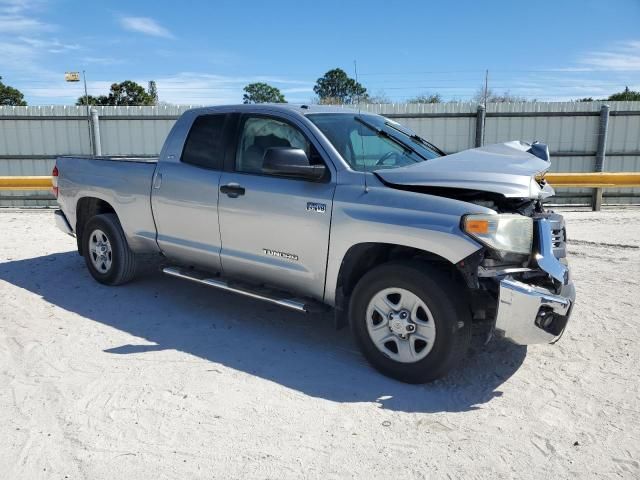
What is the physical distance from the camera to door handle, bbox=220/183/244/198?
4.79 metres

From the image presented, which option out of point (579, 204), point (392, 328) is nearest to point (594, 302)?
point (392, 328)

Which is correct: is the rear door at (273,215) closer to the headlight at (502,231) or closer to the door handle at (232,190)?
the door handle at (232,190)

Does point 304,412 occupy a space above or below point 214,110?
below

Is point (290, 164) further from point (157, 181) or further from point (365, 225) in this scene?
point (157, 181)

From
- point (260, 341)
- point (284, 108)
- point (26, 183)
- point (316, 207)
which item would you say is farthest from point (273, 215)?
point (26, 183)

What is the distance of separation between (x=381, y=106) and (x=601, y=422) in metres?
11.2

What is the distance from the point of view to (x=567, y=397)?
3803mm

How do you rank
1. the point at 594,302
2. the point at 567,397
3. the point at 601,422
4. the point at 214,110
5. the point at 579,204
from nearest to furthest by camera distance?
the point at 601,422 < the point at 567,397 < the point at 214,110 < the point at 594,302 < the point at 579,204

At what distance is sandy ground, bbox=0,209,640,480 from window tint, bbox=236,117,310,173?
144cm

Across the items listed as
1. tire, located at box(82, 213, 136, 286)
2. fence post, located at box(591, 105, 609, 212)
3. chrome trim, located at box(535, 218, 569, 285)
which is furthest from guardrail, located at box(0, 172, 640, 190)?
tire, located at box(82, 213, 136, 286)

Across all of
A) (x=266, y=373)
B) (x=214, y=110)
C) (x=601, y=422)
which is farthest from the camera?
(x=214, y=110)

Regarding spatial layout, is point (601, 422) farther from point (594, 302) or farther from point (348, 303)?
point (594, 302)

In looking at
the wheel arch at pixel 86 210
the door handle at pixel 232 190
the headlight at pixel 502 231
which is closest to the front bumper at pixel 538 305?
the headlight at pixel 502 231

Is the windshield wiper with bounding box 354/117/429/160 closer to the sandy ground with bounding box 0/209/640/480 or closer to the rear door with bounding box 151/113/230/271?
the rear door with bounding box 151/113/230/271
